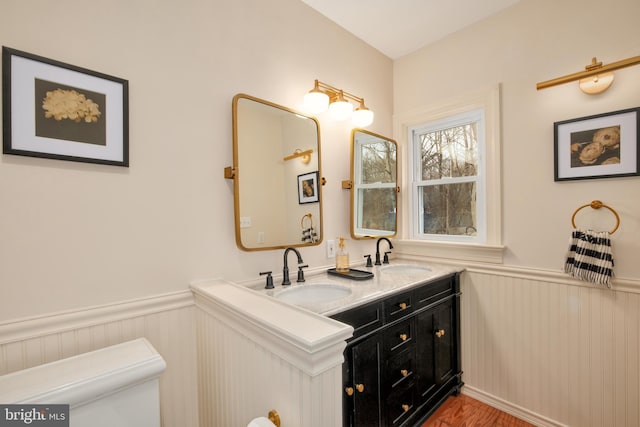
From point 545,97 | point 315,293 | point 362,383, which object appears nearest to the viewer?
point 362,383

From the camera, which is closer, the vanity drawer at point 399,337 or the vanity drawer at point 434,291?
the vanity drawer at point 399,337

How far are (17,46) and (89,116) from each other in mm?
275

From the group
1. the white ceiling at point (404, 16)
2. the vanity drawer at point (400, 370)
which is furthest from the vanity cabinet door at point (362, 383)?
the white ceiling at point (404, 16)

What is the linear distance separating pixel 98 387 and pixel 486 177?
90.2 inches

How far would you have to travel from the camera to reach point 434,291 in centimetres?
182

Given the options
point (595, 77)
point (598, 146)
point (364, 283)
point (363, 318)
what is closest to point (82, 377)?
point (363, 318)

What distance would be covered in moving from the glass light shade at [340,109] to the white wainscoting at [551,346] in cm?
144

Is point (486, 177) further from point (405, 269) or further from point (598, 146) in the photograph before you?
point (405, 269)

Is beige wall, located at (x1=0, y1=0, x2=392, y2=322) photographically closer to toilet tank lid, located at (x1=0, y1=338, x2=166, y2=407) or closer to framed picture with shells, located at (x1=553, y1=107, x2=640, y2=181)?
toilet tank lid, located at (x1=0, y1=338, x2=166, y2=407)

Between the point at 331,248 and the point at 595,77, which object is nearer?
the point at 595,77

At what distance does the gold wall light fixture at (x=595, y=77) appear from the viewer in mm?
1453

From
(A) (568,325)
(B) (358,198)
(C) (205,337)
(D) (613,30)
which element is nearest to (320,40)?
(B) (358,198)

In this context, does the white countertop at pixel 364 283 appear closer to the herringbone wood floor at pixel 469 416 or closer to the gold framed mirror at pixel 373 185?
the gold framed mirror at pixel 373 185

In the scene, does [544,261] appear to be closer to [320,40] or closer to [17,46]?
[320,40]
